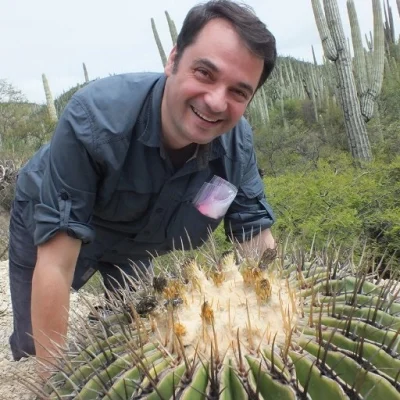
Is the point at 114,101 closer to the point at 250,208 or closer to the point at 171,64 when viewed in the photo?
the point at 171,64

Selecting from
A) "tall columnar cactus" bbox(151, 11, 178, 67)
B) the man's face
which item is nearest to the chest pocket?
the man's face

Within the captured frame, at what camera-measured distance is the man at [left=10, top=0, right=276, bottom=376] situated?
6.49 ft

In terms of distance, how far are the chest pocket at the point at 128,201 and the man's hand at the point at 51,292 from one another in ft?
1.09

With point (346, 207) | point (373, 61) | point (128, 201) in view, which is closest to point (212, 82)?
point (128, 201)

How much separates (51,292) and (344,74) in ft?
29.0

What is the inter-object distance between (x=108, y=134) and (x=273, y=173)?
419 inches

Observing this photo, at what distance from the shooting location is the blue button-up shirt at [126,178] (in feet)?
6.81

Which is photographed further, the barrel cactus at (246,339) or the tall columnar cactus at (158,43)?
the tall columnar cactus at (158,43)

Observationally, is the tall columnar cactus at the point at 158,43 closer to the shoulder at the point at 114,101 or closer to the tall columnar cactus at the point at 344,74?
the tall columnar cactus at the point at 344,74

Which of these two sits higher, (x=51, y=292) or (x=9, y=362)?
(x=51, y=292)

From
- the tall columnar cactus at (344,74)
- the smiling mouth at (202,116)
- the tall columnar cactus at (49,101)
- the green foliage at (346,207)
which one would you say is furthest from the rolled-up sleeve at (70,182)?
the tall columnar cactus at (49,101)

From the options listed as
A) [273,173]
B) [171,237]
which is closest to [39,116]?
[273,173]

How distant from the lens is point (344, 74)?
984cm

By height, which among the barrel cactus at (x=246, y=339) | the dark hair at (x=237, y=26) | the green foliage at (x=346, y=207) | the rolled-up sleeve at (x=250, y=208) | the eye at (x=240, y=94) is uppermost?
the dark hair at (x=237, y=26)
